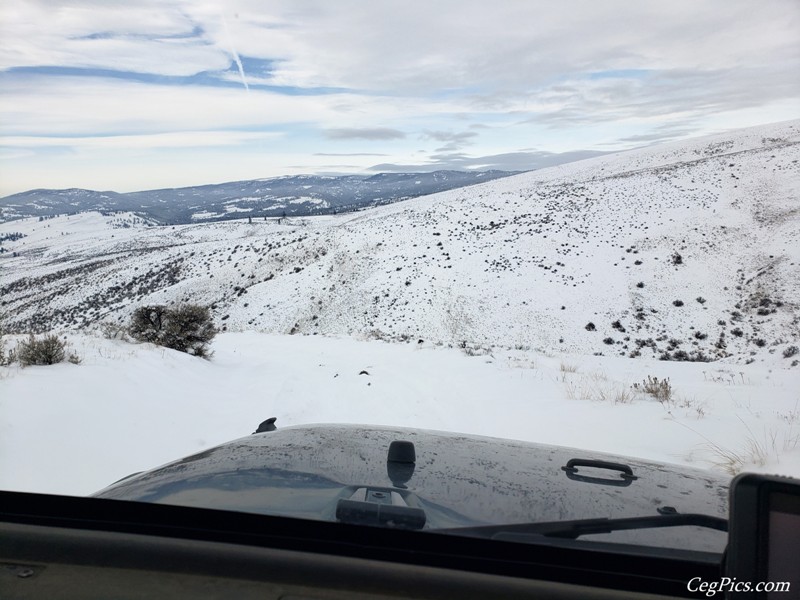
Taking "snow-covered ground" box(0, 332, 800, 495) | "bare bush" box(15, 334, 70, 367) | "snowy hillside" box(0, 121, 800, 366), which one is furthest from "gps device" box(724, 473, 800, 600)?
"snowy hillside" box(0, 121, 800, 366)

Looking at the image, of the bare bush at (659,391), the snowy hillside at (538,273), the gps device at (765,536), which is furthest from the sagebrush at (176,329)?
the gps device at (765,536)

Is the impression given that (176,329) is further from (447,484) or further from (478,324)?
(478,324)

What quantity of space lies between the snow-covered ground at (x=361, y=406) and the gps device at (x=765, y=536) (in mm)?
4048

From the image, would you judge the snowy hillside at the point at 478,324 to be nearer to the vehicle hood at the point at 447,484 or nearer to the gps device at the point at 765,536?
the vehicle hood at the point at 447,484

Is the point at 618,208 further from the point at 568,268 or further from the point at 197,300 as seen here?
the point at 197,300

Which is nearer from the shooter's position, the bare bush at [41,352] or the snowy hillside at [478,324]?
the snowy hillside at [478,324]

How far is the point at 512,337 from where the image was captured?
2291cm

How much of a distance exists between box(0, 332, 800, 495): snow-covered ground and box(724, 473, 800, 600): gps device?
405cm

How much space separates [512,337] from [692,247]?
13.4 metres

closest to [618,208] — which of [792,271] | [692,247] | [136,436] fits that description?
[692,247]

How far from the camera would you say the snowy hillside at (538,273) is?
866 inches

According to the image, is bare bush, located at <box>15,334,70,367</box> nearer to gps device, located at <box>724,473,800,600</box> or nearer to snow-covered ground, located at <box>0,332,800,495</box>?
snow-covered ground, located at <box>0,332,800,495</box>

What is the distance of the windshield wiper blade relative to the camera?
1.75 metres

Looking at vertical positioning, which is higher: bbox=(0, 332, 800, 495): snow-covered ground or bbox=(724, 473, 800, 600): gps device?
bbox=(724, 473, 800, 600): gps device
